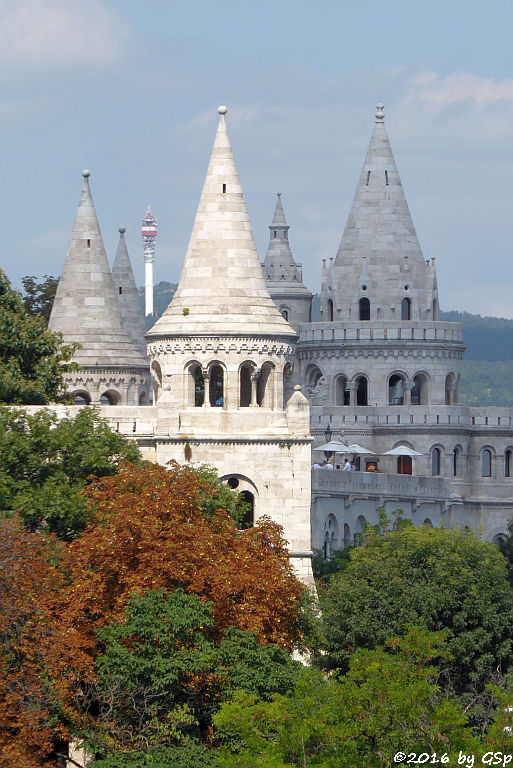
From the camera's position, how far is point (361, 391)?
110m

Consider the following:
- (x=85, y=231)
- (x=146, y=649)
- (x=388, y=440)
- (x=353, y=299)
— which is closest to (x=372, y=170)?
(x=353, y=299)

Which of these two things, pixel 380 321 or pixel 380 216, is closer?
pixel 380 321

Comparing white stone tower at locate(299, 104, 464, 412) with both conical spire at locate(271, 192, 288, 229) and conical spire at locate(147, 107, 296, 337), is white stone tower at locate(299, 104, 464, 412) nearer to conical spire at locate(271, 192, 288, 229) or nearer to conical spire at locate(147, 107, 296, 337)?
conical spire at locate(271, 192, 288, 229)

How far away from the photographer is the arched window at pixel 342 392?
110 metres

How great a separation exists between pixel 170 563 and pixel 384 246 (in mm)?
54670

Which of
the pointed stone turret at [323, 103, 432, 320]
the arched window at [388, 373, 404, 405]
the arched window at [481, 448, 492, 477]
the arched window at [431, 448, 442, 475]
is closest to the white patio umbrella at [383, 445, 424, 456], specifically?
the arched window at [431, 448, 442, 475]

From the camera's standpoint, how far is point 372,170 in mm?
110062

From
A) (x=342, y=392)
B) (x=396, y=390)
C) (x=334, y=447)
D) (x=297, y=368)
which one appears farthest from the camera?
(x=396, y=390)

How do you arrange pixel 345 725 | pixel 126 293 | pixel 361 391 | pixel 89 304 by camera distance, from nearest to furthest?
pixel 345 725 < pixel 89 304 < pixel 126 293 < pixel 361 391

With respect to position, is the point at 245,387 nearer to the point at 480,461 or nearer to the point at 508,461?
the point at 480,461

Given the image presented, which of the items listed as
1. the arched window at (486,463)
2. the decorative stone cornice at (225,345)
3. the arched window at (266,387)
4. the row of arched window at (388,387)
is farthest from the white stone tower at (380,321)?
the decorative stone cornice at (225,345)

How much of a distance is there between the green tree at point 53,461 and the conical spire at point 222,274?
4050 mm

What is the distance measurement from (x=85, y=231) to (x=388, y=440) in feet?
95.7

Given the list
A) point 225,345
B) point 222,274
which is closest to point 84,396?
point 222,274
